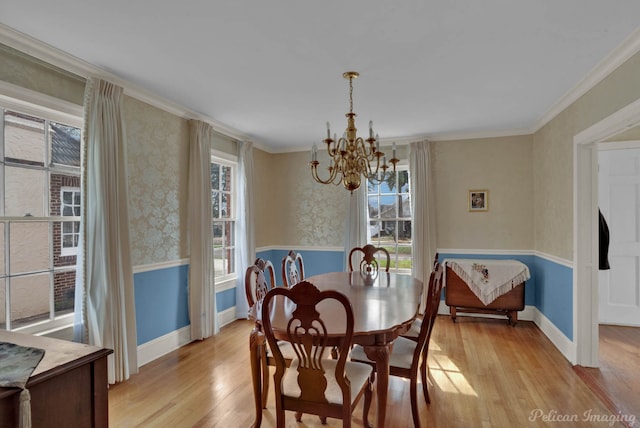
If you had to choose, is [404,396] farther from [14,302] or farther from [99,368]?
[14,302]

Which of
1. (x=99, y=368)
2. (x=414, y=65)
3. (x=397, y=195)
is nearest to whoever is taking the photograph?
(x=99, y=368)

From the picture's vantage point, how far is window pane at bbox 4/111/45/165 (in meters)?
2.33

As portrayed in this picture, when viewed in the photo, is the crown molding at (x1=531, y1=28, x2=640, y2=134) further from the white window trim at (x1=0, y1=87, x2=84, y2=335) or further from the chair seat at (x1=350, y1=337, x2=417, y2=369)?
the white window trim at (x1=0, y1=87, x2=84, y2=335)

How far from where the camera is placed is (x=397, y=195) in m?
5.12

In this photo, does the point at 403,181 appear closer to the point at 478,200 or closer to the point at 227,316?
the point at 478,200

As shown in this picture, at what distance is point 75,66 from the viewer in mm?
2529

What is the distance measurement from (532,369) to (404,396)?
1.31m

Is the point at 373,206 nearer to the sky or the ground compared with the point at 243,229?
nearer to the sky

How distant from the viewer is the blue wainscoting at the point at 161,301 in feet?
10.5

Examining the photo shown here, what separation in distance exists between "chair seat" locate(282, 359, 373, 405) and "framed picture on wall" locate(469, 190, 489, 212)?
3.41 m

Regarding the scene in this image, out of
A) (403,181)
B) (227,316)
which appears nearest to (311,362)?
(227,316)

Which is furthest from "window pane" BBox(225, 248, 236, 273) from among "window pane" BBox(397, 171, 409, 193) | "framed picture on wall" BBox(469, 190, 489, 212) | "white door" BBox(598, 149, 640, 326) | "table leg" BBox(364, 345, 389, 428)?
"white door" BBox(598, 149, 640, 326)

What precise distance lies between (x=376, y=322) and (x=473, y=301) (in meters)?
2.92

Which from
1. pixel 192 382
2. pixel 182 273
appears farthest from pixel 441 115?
pixel 192 382
